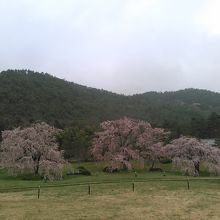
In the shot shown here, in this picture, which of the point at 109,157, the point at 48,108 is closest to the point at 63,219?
the point at 109,157

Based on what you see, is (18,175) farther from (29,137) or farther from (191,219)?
(191,219)

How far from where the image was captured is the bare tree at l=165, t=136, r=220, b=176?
175 ft

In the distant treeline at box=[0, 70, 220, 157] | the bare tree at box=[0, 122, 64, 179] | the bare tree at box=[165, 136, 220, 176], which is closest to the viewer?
the bare tree at box=[0, 122, 64, 179]

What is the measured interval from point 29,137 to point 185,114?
105m

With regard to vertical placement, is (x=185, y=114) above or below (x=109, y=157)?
above

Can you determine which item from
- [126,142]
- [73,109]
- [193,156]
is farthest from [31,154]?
[73,109]

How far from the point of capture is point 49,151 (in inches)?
1997

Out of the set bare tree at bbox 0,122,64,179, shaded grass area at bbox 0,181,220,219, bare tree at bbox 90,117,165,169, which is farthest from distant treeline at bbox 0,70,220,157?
shaded grass area at bbox 0,181,220,219

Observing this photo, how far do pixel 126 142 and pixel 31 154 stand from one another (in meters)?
15.0

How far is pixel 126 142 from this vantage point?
59031 millimetres

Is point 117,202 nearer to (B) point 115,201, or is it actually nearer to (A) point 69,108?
(B) point 115,201

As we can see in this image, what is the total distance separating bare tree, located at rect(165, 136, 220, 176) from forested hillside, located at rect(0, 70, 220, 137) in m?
33.1

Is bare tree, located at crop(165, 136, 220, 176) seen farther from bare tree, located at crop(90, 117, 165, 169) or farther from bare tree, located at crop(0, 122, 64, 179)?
bare tree, located at crop(0, 122, 64, 179)

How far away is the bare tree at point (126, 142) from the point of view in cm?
5766
